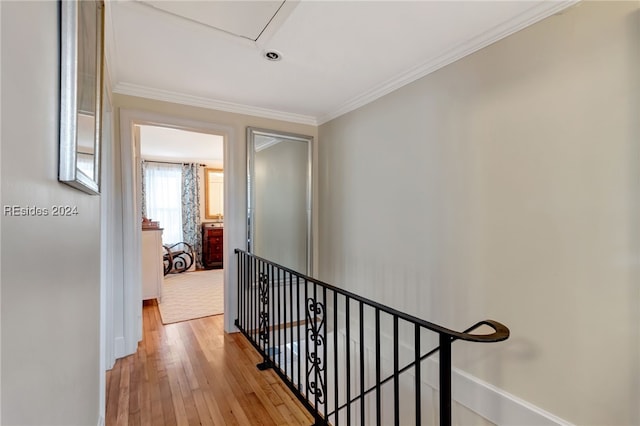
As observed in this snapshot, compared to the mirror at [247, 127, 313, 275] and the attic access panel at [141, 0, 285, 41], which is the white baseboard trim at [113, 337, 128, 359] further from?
the attic access panel at [141, 0, 285, 41]

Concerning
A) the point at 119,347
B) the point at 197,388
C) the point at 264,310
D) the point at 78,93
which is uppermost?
the point at 78,93

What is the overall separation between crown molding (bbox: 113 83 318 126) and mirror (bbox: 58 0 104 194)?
1.73 metres

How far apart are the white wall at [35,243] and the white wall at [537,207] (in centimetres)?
208

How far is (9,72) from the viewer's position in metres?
0.50

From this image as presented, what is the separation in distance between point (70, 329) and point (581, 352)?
7.26 ft

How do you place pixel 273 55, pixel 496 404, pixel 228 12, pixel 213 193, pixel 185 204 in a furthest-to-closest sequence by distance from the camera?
1. pixel 213 193
2. pixel 185 204
3. pixel 273 55
4. pixel 496 404
5. pixel 228 12

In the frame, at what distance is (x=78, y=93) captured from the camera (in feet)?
2.63

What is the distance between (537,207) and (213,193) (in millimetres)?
6343

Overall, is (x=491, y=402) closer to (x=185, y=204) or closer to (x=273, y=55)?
(x=273, y=55)

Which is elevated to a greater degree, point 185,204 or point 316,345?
point 185,204

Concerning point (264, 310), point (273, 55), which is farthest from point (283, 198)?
point (273, 55)

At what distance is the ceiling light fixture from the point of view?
2047mm

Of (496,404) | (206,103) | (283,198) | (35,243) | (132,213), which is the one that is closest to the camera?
(35,243)

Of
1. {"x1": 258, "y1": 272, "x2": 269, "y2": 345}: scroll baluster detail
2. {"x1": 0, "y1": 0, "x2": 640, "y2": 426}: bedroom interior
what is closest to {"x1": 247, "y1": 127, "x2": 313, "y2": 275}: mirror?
{"x1": 0, "y1": 0, "x2": 640, "y2": 426}: bedroom interior
